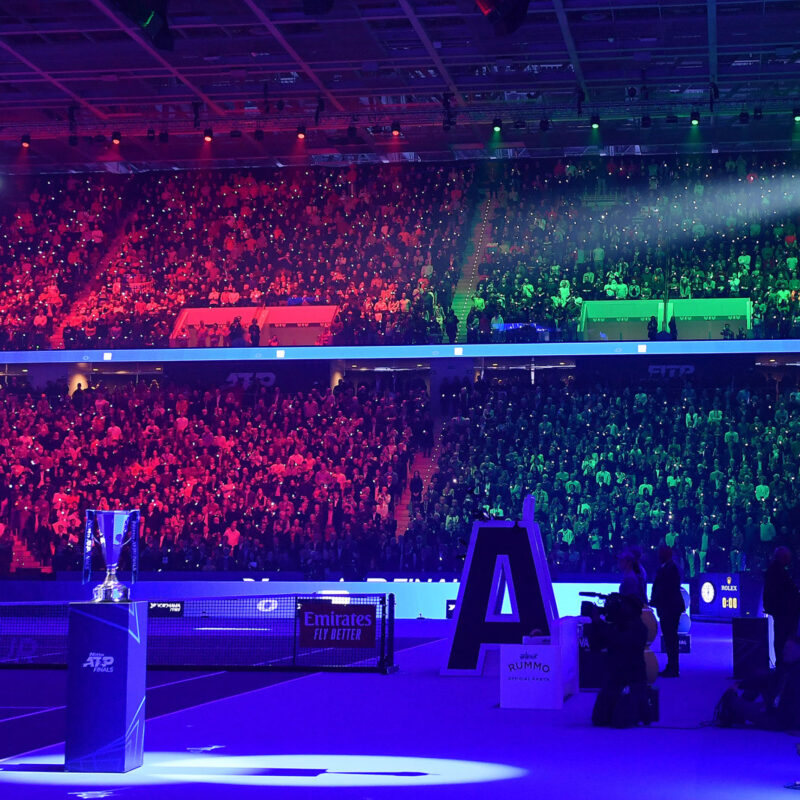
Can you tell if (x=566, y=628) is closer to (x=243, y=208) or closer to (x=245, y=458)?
(x=245, y=458)

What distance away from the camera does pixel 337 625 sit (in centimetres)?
1777

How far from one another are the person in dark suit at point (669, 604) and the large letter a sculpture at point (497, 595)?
4.35 ft

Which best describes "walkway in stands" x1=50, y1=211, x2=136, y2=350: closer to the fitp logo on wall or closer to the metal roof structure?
the metal roof structure

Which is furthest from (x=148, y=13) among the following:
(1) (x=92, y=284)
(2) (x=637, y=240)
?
(1) (x=92, y=284)

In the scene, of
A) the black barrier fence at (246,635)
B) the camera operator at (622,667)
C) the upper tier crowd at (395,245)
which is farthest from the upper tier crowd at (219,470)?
the camera operator at (622,667)

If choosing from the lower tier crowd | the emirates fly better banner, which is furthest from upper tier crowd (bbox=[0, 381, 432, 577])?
the emirates fly better banner

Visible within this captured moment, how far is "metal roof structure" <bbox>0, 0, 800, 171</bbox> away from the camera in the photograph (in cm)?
2612

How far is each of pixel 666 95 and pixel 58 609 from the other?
19177mm

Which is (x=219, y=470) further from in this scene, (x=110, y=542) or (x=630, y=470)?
(x=110, y=542)

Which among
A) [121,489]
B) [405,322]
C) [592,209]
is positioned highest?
[592,209]

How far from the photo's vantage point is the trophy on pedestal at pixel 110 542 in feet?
29.6

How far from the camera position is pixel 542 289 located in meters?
35.9

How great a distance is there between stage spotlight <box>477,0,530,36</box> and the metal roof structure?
3.88 meters

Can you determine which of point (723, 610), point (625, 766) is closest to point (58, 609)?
point (723, 610)
